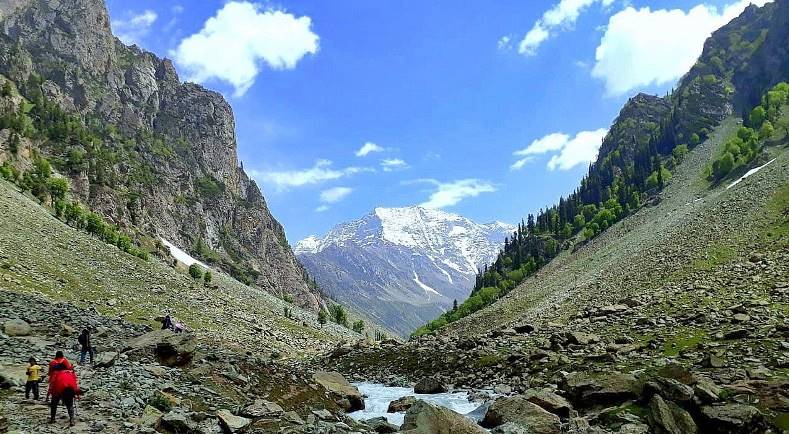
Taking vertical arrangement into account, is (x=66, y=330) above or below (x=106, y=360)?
above

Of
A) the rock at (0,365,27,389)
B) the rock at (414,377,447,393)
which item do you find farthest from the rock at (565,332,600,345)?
the rock at (0,365,27,389)

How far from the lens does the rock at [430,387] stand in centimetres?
4034

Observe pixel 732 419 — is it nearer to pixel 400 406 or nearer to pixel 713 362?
pixel 713 362

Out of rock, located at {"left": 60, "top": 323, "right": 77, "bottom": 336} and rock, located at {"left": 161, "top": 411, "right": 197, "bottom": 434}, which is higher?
rock, located at {"left": 60, "top": 323, "right": 77, "bottom": 336}

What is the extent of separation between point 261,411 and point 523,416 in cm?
1197

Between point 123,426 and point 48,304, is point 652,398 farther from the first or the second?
point 48,304

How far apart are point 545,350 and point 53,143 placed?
20516cm

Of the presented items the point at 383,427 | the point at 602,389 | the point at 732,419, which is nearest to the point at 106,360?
the point at 383,427

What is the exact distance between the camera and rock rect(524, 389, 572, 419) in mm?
25266

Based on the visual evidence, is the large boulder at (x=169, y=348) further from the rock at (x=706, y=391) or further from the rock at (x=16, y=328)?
the rock at (x=706, y=391)

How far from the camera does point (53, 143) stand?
189125mm

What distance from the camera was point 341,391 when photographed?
3462cm

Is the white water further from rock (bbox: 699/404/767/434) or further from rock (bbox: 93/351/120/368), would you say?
rock (bbox: 93/351/120/368)

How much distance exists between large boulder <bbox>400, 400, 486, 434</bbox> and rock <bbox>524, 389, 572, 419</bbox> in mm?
5545
